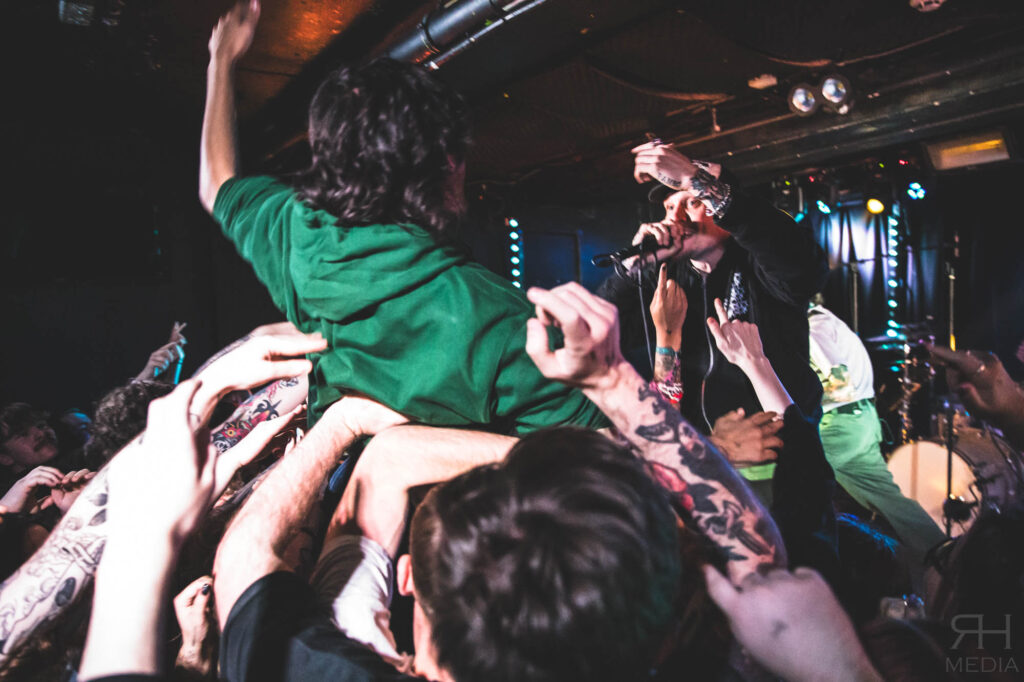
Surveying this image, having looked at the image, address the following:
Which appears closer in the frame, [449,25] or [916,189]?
[449,25]

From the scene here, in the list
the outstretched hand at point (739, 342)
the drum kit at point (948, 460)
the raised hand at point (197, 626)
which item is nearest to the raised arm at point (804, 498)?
the outstretched hand at point (739, 342)

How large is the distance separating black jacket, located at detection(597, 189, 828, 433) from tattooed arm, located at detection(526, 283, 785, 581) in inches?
42.6

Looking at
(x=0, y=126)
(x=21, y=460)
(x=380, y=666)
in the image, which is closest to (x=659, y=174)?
(x=380, y=666)

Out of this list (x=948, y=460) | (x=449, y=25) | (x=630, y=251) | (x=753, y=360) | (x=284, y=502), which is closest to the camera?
(x=284, y=502)

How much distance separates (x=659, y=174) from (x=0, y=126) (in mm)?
5470

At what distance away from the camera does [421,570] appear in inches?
31.2

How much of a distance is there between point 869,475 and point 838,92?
8.31 feet

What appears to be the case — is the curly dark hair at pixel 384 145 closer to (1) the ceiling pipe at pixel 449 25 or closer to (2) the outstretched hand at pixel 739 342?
(2) the outstretched hand at pixel 739 342

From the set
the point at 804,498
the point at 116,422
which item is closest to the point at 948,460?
the point at 804,498

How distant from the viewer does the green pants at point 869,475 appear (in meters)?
3.38

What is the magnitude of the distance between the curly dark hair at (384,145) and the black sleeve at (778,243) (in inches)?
37.7

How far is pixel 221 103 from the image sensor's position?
1.35 meters

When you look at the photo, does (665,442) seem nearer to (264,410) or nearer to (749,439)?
(749,439)

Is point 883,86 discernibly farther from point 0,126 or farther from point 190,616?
point 0,126
